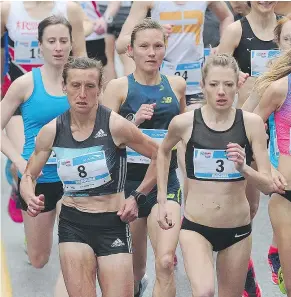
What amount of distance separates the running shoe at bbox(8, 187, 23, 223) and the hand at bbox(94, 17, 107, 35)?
1.79 meters

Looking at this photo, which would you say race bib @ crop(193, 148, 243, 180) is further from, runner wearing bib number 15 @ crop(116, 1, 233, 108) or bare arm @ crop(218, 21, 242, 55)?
runner wearing bib number 15 @ crop(116, 1, 233, 108)

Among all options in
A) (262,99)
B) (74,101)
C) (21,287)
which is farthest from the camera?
(21,287)

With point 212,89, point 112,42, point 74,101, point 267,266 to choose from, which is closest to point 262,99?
point 212,89

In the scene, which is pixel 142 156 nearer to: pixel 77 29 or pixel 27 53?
pixel 77 29

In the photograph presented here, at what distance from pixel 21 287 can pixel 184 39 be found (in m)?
2.49

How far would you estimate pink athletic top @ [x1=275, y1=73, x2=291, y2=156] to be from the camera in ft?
21.1

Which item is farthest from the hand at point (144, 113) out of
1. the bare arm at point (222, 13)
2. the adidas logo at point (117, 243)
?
the bare arm at point (222, 13)

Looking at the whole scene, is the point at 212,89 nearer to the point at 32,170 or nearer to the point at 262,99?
the point at 262,99

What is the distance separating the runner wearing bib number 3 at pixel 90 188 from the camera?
5930 mm

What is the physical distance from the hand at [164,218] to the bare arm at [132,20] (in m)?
2.22

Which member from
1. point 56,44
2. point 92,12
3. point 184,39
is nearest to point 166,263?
point 56,44

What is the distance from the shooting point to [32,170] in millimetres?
6215

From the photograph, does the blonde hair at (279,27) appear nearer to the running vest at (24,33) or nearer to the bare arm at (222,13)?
the bare arm at (222,13)

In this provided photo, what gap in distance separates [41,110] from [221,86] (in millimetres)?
1586
